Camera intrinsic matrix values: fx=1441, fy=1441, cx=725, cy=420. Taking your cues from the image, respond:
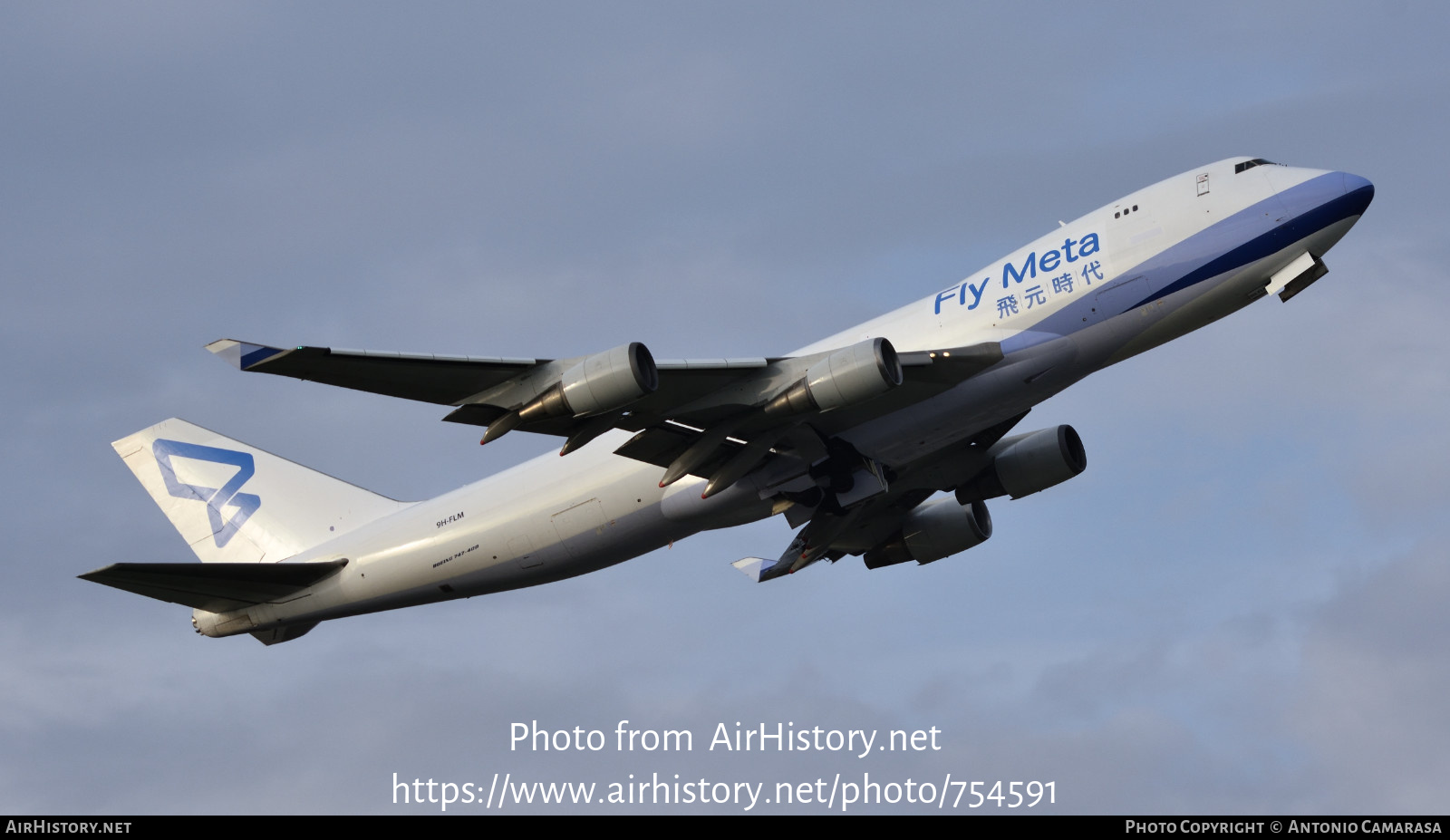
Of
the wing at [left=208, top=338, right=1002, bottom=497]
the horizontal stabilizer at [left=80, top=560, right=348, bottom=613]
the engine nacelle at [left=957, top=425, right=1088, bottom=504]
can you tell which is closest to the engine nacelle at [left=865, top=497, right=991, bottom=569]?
the engine nacelle at [left=957, top=425, right=1088, bottom=504]

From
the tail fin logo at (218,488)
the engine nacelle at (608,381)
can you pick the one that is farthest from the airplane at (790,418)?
the tail fin logo at (218,488)

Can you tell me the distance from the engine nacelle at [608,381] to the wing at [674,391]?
23 mm

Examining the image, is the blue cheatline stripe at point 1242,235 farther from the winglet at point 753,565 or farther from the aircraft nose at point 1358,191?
the winglet at point 753,565

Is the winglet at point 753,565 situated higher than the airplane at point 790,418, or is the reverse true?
the airplane at point 790,418

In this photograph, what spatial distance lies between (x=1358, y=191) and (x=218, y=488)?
104 ft

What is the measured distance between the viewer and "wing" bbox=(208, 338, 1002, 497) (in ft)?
92.5

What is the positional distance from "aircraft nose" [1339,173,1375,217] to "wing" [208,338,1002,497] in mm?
8021

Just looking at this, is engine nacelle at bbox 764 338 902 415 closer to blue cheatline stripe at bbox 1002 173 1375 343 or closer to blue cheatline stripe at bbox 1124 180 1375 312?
blue cheatline stripe at bbox 1002 173 1375 343

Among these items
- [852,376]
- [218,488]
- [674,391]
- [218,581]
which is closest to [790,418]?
[852,376]

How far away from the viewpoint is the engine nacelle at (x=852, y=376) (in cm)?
2925

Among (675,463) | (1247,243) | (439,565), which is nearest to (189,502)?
(439,565)

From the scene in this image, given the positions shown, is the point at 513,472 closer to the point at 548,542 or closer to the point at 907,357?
the point at 548,542

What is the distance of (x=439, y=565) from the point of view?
37000mm

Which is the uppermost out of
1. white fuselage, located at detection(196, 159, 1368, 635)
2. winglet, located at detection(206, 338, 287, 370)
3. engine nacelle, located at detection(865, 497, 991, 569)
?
winglet, located at detection(206, 338, 287, 370)
